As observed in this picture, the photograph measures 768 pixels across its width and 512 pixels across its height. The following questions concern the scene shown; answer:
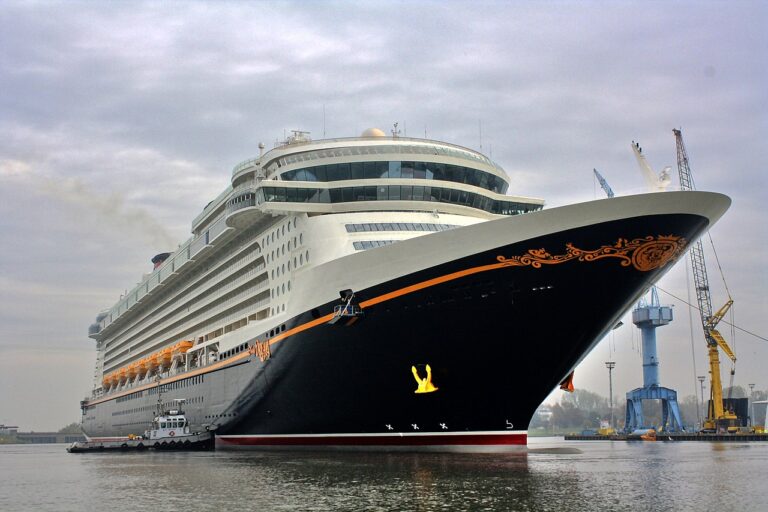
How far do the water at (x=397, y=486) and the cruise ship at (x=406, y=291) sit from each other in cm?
200

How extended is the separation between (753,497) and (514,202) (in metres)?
20.2

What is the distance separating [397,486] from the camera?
63.7ft

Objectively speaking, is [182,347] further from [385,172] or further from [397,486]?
[397,486]

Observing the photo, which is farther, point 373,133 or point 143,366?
point 143,366

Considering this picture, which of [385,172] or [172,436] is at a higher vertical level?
[385,172]

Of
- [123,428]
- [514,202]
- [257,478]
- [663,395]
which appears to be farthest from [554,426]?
[257,478]

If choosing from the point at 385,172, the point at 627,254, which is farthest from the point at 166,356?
the point at 627,254

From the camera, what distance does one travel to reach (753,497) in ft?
59.0

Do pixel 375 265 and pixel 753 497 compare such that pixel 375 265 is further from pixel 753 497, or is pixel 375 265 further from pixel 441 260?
pixel 753 497

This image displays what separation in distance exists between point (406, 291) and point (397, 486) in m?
8.05

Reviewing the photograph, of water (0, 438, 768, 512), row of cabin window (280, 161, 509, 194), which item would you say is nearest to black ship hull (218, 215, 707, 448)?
water (0, 438, 768, 512)

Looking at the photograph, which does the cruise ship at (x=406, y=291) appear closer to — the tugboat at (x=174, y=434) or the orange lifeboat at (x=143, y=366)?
the tugboat at (x=174, y=434)

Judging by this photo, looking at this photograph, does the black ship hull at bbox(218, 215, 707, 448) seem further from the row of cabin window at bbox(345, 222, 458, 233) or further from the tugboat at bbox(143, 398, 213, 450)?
the tugboat at bbox(143, 398, 213, 450)

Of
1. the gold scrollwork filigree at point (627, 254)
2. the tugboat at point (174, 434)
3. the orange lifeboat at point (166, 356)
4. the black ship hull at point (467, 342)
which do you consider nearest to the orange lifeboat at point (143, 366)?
the orange lifeboat at point (166, 356)
